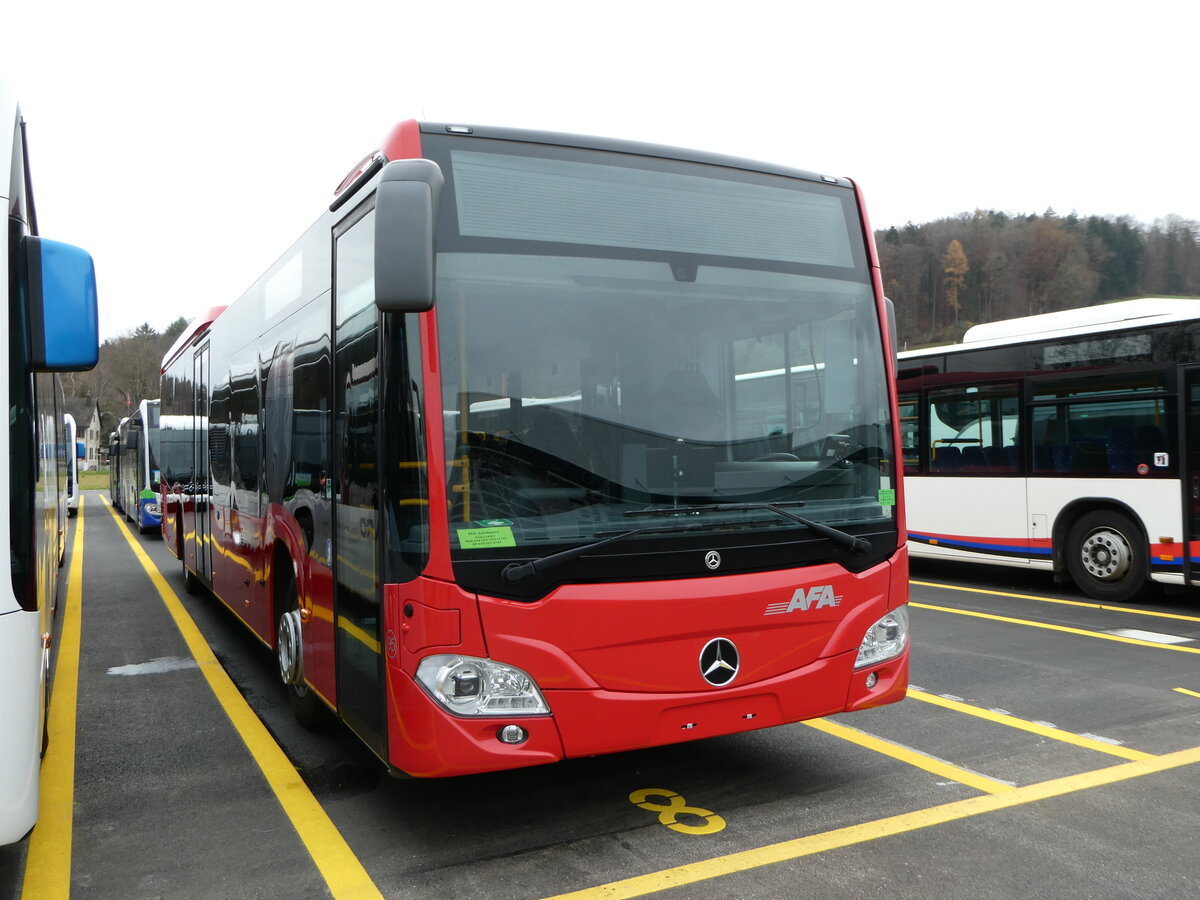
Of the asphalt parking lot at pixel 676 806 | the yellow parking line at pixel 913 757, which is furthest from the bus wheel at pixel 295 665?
the yellow parking line at pixel 913 757

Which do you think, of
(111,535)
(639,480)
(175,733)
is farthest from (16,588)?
(111,535)

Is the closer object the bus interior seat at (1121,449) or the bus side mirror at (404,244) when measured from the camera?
the bus side mirror at (404,244)

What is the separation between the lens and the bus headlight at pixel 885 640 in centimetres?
442

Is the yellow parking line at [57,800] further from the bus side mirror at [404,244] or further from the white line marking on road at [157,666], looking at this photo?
the bus side mirror at [404,244]

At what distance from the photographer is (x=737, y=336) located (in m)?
4.22

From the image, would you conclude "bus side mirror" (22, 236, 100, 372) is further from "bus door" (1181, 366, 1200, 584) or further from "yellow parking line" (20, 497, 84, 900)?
"bus door" (1181, 366, 1200, 584)

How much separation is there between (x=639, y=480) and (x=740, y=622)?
0.71m

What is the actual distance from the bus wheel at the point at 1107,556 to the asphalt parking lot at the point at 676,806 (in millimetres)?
3054

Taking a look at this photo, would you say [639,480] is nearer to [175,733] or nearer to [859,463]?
[859,463]

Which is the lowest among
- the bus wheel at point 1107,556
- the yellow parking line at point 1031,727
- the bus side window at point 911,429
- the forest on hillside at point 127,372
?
the yellow parking line at point 1031,727

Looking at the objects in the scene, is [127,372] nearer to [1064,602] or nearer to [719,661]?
[1064,602]

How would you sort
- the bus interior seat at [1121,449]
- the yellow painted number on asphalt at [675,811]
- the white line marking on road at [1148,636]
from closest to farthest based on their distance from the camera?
the yellow painted number on asphalt at [675,811], the white line marking on road at [1148,636], the bus interior seat at [1121,449]

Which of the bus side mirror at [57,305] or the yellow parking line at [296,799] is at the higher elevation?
the bus side mirror at [57,305]

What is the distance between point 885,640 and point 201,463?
6.88 meters
